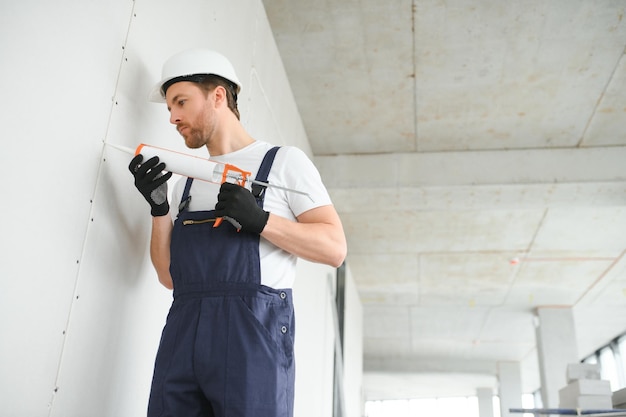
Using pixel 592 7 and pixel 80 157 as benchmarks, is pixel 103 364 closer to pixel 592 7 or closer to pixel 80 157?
pixel 80 157

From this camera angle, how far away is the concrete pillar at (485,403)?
14.1m

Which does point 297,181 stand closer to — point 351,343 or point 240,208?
point 240,208

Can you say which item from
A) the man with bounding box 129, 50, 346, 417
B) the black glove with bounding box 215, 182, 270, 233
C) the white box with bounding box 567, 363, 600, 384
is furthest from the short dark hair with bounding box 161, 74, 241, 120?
the white box with bounding box 567, 363, 600, 384

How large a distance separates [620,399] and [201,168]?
400 cm

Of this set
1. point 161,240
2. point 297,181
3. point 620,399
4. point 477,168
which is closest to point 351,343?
point 477,168

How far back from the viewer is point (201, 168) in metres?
1.25

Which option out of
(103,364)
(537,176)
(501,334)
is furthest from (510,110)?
(501,334)

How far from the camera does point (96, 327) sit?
134cm

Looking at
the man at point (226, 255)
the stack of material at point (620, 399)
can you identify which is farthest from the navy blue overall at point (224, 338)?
the stack of material at point (620, 399)

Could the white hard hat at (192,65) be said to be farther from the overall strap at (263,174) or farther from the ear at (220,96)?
the overall strap at (263,174)

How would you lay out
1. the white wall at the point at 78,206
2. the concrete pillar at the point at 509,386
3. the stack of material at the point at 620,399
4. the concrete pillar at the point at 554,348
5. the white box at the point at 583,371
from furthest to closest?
the concrete pillar at the point at 509,386, the concrete pillar at the point at 554,348, the white box at the point at 583,371, the stack of material at the point at 620,399, the white wall at the point at 78,206

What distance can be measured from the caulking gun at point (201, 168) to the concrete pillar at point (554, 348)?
7384 millimetres

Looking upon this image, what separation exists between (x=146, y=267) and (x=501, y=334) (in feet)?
30.4

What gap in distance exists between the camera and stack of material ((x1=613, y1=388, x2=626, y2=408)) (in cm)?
403
